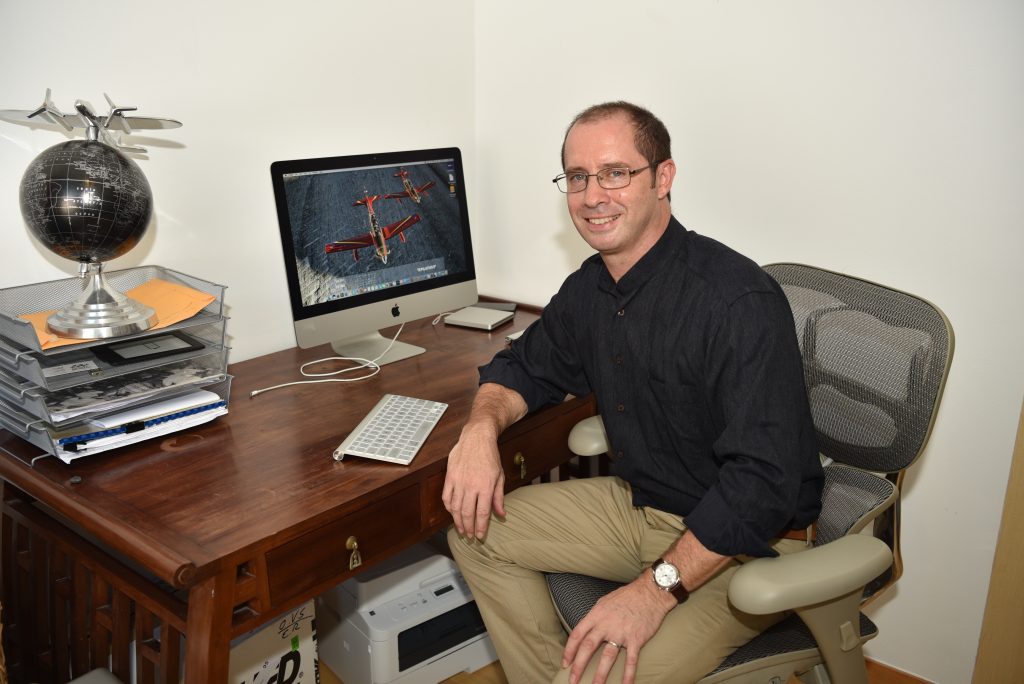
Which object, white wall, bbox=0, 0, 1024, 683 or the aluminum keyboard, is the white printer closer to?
the aluminum keyboard

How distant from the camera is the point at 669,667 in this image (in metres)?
1.17

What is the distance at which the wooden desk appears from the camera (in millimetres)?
1131

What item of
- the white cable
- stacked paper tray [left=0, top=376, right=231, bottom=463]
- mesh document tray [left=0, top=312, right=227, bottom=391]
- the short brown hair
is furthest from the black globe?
the short brown hair

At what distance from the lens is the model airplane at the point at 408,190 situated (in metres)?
1.92

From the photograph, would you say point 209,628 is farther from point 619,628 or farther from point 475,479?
point 619,628

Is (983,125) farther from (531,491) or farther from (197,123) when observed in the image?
(197,123)

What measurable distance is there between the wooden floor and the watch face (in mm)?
841

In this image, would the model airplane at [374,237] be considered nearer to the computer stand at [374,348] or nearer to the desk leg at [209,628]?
the computer stand at [374,348]

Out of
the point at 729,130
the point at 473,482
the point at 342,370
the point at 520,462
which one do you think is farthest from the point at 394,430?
the point at 729,130

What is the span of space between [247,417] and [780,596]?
3.42 feet

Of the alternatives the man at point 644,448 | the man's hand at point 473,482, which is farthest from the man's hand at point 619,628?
the man's hand at point 473,482

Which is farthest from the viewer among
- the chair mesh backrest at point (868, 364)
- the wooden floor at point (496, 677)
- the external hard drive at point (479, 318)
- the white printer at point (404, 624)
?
the external hard drive at point (479, 318)

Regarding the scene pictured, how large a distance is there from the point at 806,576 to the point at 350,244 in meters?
1.21

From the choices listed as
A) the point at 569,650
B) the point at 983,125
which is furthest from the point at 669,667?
the point at 983,125
